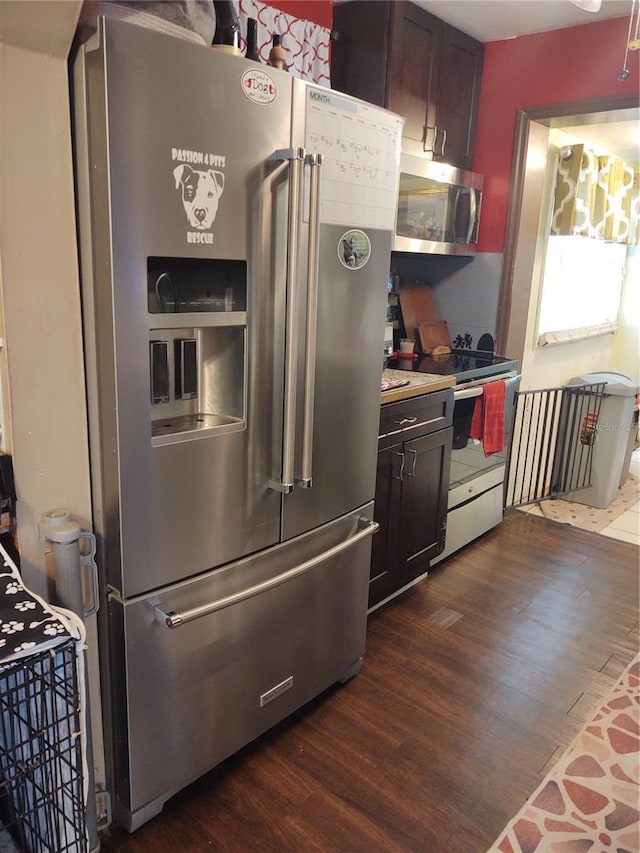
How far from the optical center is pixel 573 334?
169 inches

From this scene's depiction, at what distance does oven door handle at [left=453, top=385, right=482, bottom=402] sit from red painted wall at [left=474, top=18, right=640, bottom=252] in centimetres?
91

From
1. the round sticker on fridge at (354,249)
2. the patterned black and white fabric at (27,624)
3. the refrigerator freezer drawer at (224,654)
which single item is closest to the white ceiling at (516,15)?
the round sticker on fridge at (354,249)

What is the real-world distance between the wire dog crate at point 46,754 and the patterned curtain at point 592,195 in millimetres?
3534

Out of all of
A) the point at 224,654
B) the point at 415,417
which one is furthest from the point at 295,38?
the point at 224,654

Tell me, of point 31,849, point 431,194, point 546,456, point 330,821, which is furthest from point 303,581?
point 546,456

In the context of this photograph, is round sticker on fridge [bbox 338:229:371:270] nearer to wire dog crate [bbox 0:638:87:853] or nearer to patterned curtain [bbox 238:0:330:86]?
patterned curtain [bbox 238:0:330:86]

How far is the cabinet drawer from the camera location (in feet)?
7.75

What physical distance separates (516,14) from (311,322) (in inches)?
83.0

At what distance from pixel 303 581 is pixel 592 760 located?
105 cm

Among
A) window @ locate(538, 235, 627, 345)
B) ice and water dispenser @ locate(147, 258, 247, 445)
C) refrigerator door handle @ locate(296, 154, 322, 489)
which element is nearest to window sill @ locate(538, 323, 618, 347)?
window @ locate(538, 235, 627, 345)

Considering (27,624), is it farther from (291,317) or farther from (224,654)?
(291,317)

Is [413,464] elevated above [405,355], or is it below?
below

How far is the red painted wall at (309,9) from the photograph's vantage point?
2.31 m

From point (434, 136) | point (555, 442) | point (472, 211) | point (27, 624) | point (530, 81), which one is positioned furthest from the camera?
point (555, 442)
